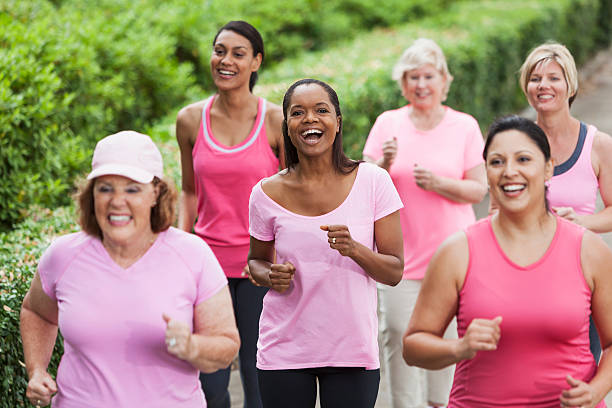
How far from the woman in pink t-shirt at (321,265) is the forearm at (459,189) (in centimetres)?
136

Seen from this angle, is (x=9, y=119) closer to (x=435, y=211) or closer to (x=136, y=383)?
(x=435, y=211)

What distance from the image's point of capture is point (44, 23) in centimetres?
845

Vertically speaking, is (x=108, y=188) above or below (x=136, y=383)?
above

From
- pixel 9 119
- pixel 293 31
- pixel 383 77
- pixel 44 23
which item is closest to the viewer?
pixel 9 119

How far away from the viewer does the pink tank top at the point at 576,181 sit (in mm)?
4836

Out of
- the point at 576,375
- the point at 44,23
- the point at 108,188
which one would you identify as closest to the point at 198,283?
the point at 108,188

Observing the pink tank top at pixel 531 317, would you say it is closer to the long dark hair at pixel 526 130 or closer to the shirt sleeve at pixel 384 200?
the long dark hair at pixel 526 130

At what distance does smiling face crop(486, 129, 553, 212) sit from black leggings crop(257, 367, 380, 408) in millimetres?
1088

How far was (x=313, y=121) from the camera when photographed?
3992 mm

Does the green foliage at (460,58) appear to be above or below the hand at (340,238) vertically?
above

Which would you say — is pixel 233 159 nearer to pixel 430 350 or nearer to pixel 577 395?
pixel 430 350

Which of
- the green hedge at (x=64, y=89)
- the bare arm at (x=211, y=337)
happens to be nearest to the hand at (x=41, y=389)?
the bare arm at (x=211, y=337)

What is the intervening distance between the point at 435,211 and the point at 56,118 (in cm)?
347

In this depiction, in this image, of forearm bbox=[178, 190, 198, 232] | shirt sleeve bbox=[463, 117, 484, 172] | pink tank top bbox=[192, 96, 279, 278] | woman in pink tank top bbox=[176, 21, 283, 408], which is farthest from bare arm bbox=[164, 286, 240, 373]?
shirt sleeve bbox=[463, 117, 484, 172]
